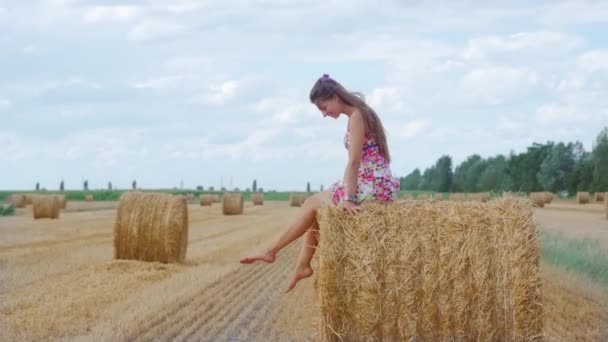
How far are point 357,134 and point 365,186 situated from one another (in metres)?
0.43

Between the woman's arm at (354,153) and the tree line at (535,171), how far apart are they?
1642 inches

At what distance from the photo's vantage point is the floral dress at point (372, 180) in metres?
6.69

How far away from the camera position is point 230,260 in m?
13.3

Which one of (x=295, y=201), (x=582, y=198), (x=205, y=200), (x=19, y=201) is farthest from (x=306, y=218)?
(x=582, y=198)

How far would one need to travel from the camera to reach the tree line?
59.4 meters

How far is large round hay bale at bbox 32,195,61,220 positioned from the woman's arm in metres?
21.4

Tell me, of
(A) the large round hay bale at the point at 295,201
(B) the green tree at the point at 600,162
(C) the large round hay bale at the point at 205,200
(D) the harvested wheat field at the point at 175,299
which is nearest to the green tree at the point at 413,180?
(B) the green tree at the point at 600,162

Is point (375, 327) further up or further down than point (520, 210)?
further down

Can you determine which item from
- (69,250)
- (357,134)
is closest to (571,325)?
(357,134)

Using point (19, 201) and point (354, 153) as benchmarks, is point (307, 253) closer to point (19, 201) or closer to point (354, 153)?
point (354, 153)

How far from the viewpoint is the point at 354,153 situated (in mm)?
6609

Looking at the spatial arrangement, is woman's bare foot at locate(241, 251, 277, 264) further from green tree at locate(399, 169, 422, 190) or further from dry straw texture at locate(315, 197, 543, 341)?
green tree at locate(399, 169, 422, 190)

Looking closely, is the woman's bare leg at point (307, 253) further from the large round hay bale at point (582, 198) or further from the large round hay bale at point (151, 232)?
the large round hay bale at point (582, 198)

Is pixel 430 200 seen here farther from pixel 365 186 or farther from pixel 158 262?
pixel 158 262
